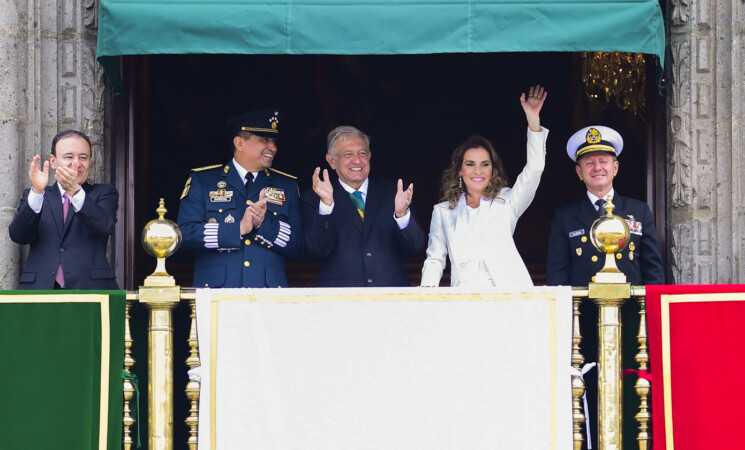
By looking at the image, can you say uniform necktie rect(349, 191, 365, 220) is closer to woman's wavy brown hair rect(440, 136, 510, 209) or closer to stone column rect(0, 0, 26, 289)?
woman's wavy brown hair rect(440, 136, 510, 209)

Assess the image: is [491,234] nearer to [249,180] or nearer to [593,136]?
[593,136]

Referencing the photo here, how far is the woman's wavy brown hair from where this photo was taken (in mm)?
8109

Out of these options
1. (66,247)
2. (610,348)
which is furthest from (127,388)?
(610,348)

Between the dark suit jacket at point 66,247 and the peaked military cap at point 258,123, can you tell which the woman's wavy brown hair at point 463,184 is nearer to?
the peaked military cap at point 258,123

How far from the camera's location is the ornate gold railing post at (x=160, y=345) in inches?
266

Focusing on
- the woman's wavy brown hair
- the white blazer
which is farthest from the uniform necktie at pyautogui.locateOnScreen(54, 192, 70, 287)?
the woman's wavy brown hair

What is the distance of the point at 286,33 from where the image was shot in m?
7.91

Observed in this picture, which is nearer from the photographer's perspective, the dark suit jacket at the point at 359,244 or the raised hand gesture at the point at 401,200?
the raised hand gesture at the point at 401,200

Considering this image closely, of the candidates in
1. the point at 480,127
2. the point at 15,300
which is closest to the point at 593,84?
the point at 480,127

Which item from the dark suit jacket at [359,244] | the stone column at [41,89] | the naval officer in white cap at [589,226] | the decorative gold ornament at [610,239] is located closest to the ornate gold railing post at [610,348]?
the decorative gold ornament at [610,239]

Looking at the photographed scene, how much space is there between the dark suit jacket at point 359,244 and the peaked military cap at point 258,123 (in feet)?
1.74

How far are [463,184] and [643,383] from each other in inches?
74.6

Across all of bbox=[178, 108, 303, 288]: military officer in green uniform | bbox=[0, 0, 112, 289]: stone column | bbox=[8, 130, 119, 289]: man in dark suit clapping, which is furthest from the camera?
bbox=[0, 0, 112, 289]: stone column

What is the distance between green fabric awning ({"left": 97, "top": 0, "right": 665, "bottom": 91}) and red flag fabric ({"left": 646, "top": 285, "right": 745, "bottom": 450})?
5.74 ft
